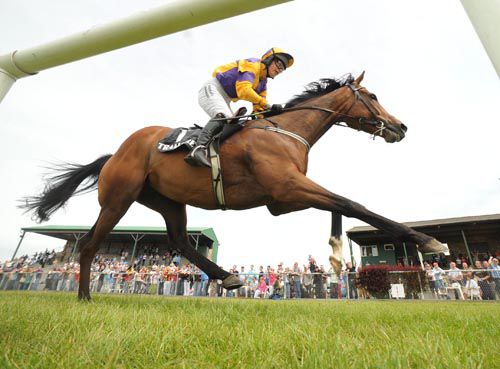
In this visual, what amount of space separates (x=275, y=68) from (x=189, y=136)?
5.77ft

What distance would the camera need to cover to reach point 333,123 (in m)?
4.79

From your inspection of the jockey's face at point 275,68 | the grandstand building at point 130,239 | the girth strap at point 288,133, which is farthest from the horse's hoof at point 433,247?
the grandstand building at point 130,239

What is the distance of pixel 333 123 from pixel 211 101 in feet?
6.43

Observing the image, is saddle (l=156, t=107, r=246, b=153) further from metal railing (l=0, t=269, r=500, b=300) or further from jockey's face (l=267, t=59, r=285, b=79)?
metal railing (l=0, t=269, r=500, b=300)

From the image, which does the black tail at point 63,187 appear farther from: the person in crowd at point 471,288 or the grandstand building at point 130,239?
the grandstand building at point 130,239

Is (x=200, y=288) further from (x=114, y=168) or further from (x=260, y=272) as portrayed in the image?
(x=114, y=168)

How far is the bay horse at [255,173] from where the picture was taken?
3.67 meters

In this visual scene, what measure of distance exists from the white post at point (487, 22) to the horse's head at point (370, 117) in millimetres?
3461

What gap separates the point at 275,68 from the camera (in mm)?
4730

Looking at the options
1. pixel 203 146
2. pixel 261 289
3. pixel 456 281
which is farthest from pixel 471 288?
pixel 203 146

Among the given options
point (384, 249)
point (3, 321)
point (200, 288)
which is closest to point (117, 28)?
point (3, 321)

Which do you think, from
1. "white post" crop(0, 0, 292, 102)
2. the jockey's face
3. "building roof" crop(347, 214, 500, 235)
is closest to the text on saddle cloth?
the jockey's face

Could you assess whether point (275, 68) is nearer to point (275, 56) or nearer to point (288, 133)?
point (275, 56)

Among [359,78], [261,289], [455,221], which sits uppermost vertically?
[455,221]
